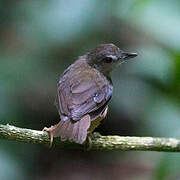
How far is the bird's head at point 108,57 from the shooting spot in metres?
4.61

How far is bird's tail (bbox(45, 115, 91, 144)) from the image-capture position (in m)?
3.62

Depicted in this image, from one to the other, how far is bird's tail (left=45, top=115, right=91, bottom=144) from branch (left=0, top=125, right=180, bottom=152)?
11cm

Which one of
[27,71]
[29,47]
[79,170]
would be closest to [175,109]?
[27,71]

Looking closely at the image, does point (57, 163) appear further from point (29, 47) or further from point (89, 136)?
point (89, 136)

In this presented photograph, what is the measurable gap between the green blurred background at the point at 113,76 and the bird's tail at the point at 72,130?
749 mm

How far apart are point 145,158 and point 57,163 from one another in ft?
4.06

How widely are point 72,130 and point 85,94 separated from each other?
0.47 metres

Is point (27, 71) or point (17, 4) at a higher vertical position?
point (17, 4)

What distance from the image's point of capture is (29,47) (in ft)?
19.8

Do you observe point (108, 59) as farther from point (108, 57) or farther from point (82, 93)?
point (82, 93)

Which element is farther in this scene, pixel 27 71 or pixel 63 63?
pixel 63 63

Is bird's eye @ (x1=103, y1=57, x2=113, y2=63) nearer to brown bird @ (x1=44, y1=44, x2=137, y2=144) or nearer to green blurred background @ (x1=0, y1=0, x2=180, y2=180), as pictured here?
brown bird @ (x1=44, y1=44, x2=137, y2=144)

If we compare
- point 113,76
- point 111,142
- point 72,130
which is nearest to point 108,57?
point 111,142

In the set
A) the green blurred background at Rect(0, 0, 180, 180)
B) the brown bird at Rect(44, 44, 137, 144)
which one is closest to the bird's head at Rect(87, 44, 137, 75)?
the brown bird at Rect(44, 44, 137, 144)
